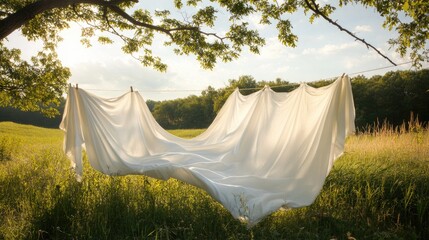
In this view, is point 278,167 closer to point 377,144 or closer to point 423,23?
point 423,23

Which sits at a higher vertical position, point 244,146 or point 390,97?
point 390,97

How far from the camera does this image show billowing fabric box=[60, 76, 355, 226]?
4520 millimetres

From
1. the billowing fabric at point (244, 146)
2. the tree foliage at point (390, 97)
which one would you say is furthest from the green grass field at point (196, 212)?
the tree foliage at point (390, 97)

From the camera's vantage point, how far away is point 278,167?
196 inches

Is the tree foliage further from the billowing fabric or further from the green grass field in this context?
the green grass field

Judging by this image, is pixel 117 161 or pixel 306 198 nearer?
pixel 306 198

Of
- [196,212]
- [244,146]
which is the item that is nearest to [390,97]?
[244,146]

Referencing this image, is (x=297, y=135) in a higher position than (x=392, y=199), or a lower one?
higher

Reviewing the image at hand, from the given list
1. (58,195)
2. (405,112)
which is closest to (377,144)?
(58,195)

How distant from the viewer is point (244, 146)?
5949 mm

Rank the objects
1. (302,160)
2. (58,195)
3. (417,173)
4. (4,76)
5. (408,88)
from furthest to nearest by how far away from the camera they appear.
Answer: (408,88) < (4,76) < (417,173) < (302,160) < (58,195)

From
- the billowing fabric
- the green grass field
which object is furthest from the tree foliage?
the green grass field

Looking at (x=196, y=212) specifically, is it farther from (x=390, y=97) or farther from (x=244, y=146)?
(x=390, y=97)

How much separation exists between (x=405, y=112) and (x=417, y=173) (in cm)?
3804
